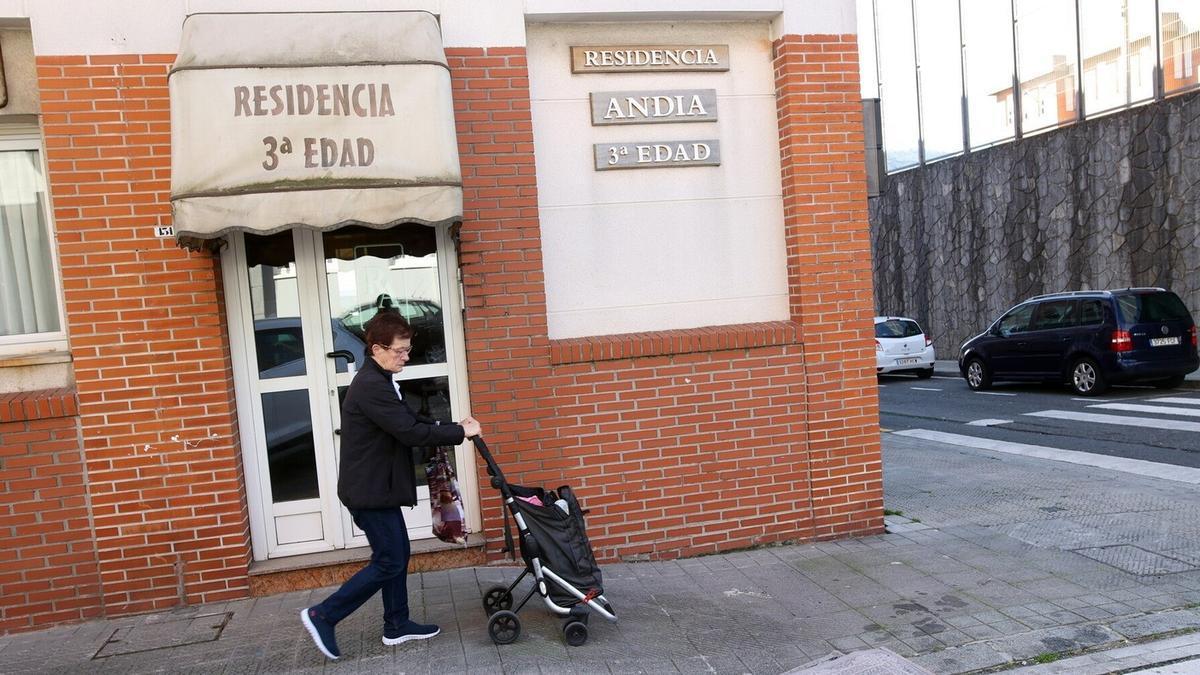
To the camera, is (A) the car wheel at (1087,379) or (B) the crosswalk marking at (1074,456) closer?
(B) the crosswalk marking at (1074,456)

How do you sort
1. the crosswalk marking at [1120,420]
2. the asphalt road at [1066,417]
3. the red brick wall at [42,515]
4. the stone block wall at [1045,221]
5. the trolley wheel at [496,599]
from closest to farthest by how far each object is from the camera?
the trolley wheel at [496,599] < the red brick wall at [42,515] < the asphalt road at [1066,417] < the crosswalk marking at [1120,420] < the stone block wall at [1045,221]

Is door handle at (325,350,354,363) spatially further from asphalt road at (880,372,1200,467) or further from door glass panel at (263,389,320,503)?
asphalt road at (880,372,1200,467)

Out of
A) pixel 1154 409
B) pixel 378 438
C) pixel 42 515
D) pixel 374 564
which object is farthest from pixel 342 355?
pixel 1154 409

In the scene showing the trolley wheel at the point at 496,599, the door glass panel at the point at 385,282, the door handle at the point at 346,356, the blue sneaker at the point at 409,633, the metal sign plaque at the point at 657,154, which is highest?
the metal sign plaque at the point at 657,154

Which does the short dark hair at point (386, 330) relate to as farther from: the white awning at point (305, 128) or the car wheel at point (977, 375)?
the car wheel at point (977, 375)

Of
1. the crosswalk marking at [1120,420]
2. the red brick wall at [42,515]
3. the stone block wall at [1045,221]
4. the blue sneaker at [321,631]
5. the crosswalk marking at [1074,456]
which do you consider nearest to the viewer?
the blue sneaker at [321,631]

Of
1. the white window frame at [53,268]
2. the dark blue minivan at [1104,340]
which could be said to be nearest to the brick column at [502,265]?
the white window frame at [53,268]

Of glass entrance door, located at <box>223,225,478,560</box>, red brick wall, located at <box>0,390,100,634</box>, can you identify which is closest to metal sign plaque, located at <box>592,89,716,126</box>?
glass entrance door, located at <box>223,225,478,560</box>

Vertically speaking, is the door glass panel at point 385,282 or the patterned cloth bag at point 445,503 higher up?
the door glass panel at point 385,282

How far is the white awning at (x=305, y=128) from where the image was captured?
479 cm

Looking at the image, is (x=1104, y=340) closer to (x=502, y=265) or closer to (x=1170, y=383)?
(x=1170, y=383)

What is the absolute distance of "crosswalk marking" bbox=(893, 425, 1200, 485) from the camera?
26.8ft

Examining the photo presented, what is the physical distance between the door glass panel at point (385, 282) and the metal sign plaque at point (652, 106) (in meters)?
1.44

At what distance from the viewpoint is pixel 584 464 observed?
5.88 metres
